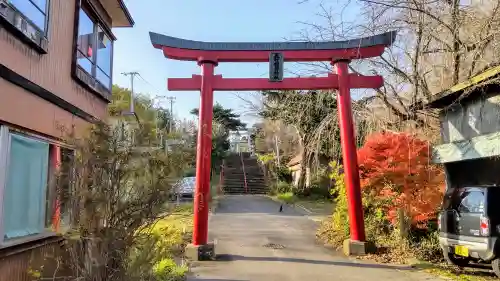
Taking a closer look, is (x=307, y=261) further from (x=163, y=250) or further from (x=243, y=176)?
(x=243, y=176)

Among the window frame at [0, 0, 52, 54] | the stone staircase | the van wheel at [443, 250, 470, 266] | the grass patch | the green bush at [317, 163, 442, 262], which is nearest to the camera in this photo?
the grass patch

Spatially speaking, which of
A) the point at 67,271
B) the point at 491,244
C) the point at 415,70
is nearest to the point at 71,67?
the point at 67,271

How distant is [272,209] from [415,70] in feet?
51.6

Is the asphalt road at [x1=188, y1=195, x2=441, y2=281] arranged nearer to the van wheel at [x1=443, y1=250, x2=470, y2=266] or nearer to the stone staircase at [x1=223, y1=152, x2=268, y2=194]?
the van wheel at [x1=443, y1=250, x2=470, y2=266]

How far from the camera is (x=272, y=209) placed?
81.1ft

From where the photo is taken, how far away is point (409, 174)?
457 inches

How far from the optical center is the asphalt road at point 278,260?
9.36 metres

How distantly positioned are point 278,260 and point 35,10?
7655 millimetres

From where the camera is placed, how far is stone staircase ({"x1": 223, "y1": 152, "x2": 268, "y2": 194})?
39.4m

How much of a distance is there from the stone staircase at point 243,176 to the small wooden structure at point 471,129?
2794 centimetres

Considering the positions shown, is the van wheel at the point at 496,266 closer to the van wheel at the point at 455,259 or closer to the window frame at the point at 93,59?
the van wheel at the point at 455,259

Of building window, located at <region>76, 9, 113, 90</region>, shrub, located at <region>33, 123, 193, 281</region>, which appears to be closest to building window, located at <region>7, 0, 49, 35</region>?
building window, located at <region>76, 9, 113, 90</region>

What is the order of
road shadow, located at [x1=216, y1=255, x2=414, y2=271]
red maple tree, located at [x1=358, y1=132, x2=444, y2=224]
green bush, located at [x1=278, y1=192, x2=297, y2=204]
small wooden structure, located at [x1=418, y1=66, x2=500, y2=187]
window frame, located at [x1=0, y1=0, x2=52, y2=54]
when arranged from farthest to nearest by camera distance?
green bush, located at [x1=278, y1=192, x2=297, y2=204]
red maple tree, located at [x1=358, y1=132, x2=444, y2=224]
road shadow, located at [x1=216, y1=255, x2=414, y2=271]
small wooden structure, located at [x1=418, y1=66, x2=500, y2=187]
window frame, located at [x1=0, y1=0, x2=52, y2=54]

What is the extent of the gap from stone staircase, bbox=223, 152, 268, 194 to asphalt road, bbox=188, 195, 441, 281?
21.0m
